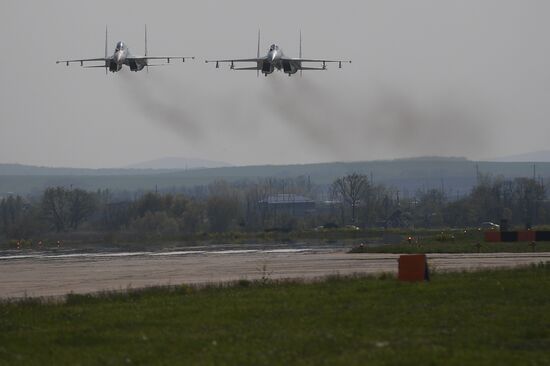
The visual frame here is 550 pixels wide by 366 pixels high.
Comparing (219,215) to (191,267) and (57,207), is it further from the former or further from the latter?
(191,267)

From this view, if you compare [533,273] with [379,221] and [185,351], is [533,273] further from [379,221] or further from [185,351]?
[379,221]

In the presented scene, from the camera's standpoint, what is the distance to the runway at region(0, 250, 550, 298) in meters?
45.4

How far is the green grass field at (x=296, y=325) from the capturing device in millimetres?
23375

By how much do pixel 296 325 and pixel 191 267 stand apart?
27849mm

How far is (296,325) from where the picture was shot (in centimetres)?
2762

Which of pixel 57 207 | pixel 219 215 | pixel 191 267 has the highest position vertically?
pixel 57 207

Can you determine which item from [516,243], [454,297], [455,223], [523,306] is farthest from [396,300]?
[455,223]

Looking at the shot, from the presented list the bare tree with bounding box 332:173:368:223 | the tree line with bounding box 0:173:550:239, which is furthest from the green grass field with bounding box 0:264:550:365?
the bare tree with bounding box 332:173:368:223

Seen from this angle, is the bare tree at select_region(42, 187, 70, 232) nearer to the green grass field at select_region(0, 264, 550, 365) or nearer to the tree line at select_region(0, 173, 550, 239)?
the tree line at select_region(0, 173, 550, 239)

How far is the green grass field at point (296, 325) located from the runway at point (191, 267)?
7625mm

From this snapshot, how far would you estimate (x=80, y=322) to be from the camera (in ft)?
99.2

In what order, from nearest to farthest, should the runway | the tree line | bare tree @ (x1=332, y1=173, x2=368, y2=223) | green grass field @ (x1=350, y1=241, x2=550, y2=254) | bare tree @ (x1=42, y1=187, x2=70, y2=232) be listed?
the runway, green grass field @ (x1=350, y1=241, x2=550, y2=254), the tree line, bare tree @ (x1=42, y1=187, x2=70, y2=232), bare tree @ (x1=332, y1=173, x2=368, y2=223)

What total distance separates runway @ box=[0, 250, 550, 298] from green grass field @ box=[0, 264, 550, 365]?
7625mm

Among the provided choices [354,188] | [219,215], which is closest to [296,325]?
[219,215]
